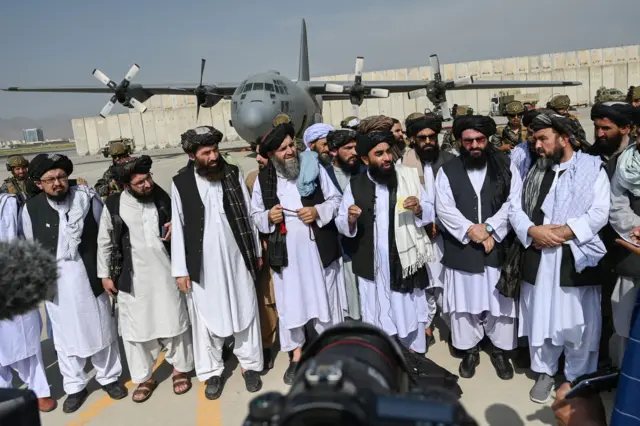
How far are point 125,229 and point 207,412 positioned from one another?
144 centimetres

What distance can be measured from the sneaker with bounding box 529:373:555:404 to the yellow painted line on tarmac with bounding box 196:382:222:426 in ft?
6.99

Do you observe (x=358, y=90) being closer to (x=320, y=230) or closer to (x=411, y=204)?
(x=320, y=230)

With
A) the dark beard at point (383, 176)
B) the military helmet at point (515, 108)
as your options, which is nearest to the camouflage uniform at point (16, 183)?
the dark beard at point (383, 176)

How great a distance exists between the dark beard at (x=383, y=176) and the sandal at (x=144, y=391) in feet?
7.76

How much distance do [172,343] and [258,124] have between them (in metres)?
11.1

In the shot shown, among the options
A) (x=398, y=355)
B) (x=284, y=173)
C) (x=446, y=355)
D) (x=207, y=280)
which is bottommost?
(x=446, y=355)

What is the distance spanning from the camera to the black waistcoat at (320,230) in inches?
139

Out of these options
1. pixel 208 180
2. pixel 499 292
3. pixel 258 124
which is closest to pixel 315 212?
pixel 208 180

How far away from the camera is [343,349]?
111 cm

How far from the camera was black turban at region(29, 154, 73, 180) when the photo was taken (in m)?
3.27

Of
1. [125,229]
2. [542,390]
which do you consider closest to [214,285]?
[125,229]

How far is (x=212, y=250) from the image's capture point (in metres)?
3.37

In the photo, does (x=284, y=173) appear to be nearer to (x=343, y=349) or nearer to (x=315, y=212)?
(x=315, y=212)

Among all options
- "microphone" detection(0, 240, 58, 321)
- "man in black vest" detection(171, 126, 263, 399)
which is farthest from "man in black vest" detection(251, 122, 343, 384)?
"microphone" detection(0, 240, 58, 321)
